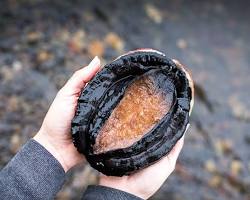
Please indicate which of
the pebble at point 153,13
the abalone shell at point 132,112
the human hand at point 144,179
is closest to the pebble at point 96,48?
the pebble at point 153,13

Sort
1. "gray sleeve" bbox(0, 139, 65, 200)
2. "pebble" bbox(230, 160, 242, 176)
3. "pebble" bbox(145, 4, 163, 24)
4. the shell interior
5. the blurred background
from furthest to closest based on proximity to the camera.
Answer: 1. "pebble" bbox(145, 4, 163, 24)
2. "pebble" bbox(230, 160, 242, 176)
3. the blurred background
4. the shell interior
5. "gray sleeve" bbox(0, 139, 65, 200)

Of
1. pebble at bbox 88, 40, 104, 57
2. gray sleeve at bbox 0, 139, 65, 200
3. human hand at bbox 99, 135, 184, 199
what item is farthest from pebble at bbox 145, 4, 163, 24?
gray sleeve at bbox 0, 139, 65, 200

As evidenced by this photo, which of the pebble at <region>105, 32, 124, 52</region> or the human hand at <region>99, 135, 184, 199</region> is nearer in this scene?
the human hand at <region>99, 135, 184, 199</region>

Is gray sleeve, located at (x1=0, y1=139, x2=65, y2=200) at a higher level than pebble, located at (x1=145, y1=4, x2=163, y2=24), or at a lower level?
higher

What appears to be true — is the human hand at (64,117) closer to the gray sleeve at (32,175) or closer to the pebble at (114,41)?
the gray sleeve at (32,175)

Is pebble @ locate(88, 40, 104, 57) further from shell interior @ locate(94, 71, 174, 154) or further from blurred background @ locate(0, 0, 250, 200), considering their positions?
shell interior @ locate(94, 71, 174, 154)
